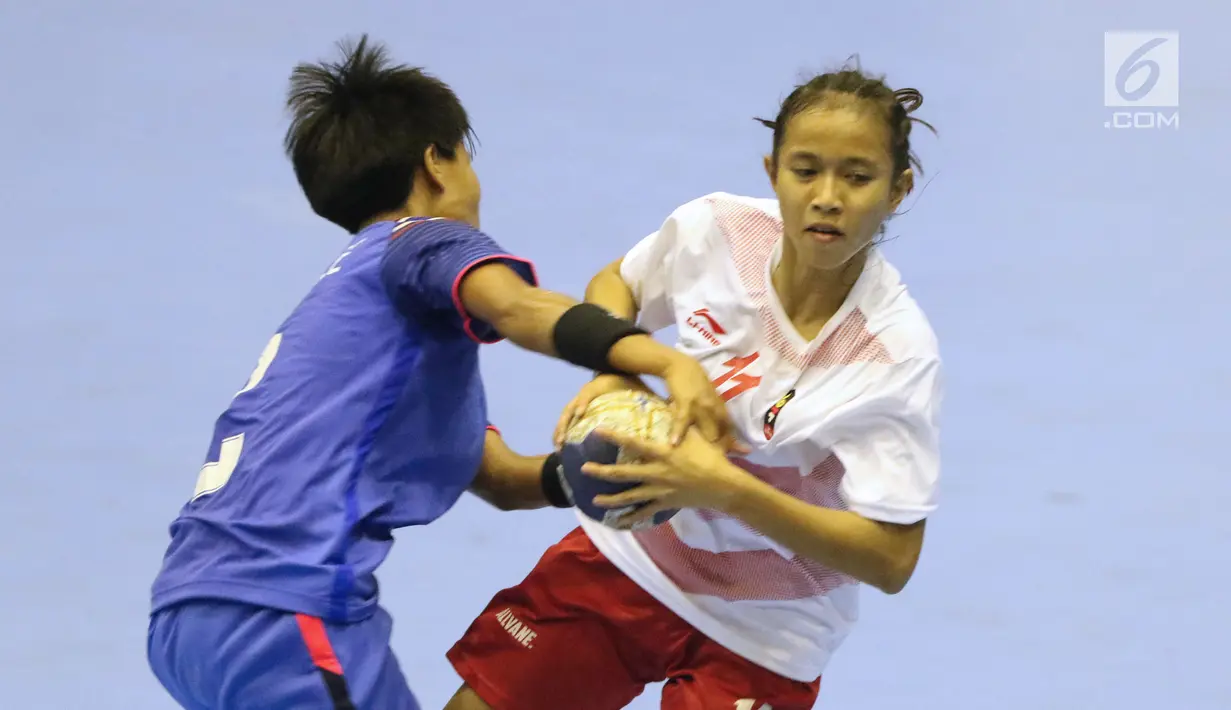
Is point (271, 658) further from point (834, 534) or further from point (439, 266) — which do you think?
point (834, 534)

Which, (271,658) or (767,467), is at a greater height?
(767,467)

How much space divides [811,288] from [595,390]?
543 mm

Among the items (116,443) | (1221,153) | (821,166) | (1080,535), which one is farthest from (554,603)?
(1221,153)

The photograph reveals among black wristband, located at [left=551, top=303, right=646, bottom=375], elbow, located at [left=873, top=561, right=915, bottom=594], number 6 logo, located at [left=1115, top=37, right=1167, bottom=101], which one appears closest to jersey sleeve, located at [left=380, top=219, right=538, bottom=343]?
black wristband, located at [left=551, top=303, right=646, bottom=375]

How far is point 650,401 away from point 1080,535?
287cm

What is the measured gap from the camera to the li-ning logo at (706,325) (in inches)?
129

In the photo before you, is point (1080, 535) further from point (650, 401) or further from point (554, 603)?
point (650, 401)

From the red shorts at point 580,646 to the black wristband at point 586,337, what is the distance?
2.60 feet

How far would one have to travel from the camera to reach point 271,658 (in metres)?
2.92

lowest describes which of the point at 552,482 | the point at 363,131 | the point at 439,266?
the point at 552,482

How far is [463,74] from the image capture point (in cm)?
795

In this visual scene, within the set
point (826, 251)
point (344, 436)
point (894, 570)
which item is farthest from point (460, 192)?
point (894, 570)

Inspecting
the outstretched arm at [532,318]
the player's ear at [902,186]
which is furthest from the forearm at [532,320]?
the player's ear at [902,186]

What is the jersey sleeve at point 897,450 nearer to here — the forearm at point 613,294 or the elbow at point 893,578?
the elbow at point 893,578
